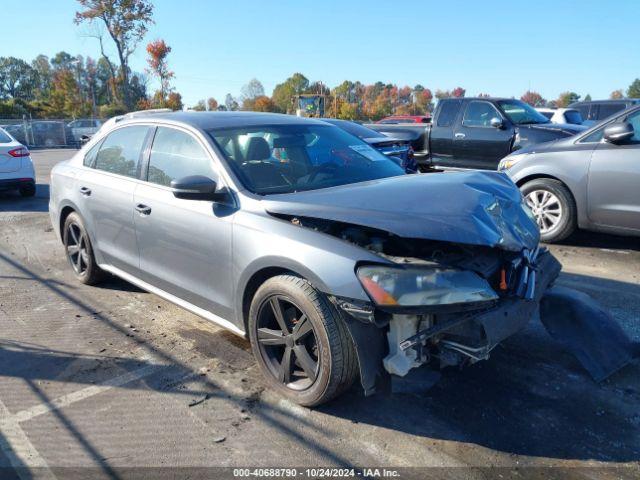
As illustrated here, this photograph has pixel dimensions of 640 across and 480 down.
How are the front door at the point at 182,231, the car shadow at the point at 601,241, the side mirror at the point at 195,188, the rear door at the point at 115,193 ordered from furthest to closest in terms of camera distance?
the car shadow at the point at 601,241 < the rear door at the point at 115,193 < the front door at the point at 182,231 < the side mirror at the point at 195,188

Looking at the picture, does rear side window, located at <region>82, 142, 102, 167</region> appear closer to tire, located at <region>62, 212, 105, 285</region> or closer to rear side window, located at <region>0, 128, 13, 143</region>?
tire, located at <region>62, 212, 105, 285</region>

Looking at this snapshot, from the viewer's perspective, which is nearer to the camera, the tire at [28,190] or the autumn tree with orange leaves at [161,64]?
the tire at [28,190]

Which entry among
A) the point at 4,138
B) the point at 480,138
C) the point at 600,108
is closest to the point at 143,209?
the point at 480,138

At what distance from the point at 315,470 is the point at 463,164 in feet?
28.5

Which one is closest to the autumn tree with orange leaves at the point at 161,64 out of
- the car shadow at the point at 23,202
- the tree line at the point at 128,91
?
the tree line at the point at 128,91

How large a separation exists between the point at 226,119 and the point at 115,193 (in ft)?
3.79

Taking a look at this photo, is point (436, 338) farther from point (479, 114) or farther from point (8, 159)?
point (8, 159)

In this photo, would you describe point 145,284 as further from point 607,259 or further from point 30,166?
point 30,166

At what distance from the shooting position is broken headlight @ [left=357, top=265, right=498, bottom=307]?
2609mm

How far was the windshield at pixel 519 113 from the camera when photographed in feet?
32.5

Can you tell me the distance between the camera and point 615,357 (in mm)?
3424

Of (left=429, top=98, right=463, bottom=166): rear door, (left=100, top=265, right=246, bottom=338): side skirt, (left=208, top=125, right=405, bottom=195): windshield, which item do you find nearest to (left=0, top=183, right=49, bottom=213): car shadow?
(left=100, top=265, right=246, bottom=338): side skirt

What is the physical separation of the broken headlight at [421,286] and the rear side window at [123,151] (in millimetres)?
2524

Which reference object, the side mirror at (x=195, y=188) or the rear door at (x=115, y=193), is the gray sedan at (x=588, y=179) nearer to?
the side mirror at (x=195, y=188)
